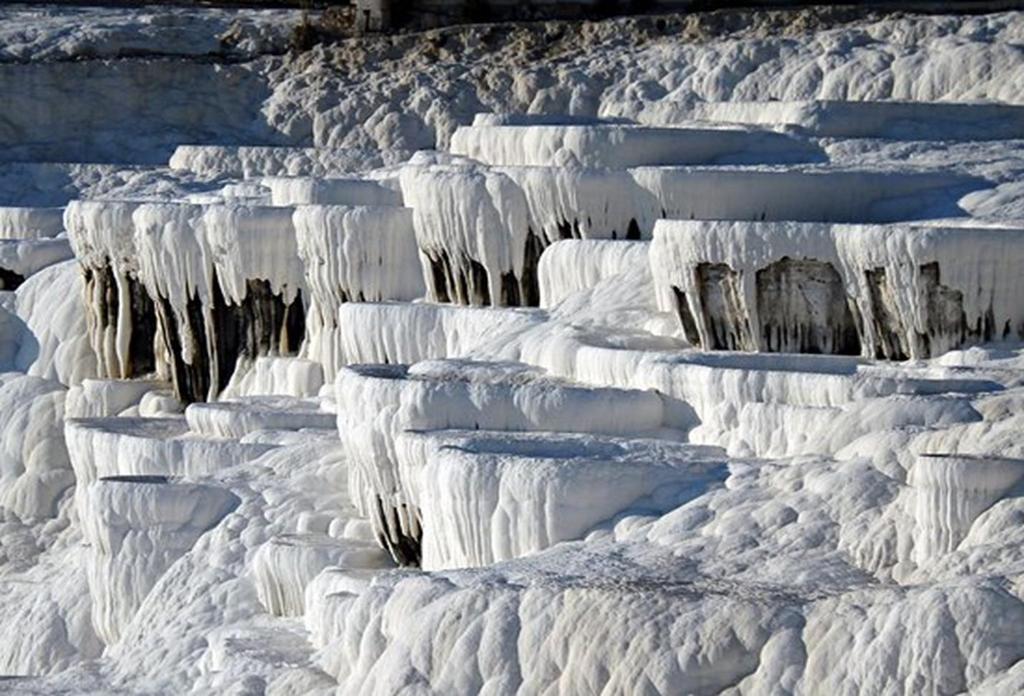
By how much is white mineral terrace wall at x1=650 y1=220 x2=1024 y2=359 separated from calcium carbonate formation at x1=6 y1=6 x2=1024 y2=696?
0.07 feet

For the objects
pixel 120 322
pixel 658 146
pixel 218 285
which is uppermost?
pixel 658 146

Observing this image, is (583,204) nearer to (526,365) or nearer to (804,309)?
(526,365)

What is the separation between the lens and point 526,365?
18719 millimetres

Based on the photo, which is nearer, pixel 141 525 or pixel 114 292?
pixel 141 525

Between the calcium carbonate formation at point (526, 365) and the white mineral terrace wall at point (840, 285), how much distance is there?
0.07ft

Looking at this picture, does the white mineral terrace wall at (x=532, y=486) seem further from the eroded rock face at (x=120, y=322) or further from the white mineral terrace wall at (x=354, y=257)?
the eroded rock face at (x=120, y=322)

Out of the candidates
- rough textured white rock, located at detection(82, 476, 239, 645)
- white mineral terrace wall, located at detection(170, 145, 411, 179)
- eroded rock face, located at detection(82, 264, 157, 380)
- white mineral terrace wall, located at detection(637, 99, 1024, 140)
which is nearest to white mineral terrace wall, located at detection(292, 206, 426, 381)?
eroded rock face, located at detection(82, 264, 157, 380)

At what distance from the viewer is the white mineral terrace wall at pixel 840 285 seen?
696 inches

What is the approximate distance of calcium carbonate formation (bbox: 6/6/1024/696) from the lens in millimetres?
14219

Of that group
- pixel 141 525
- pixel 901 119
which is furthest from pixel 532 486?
pixel 901 119

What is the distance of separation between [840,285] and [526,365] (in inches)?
67.4

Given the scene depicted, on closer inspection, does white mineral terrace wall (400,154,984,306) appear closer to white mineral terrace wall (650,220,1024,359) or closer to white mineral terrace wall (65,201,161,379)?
white mineral terrace wall (650,220,1024,359)

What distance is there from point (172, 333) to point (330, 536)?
5.82 m

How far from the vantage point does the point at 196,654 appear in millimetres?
17484
